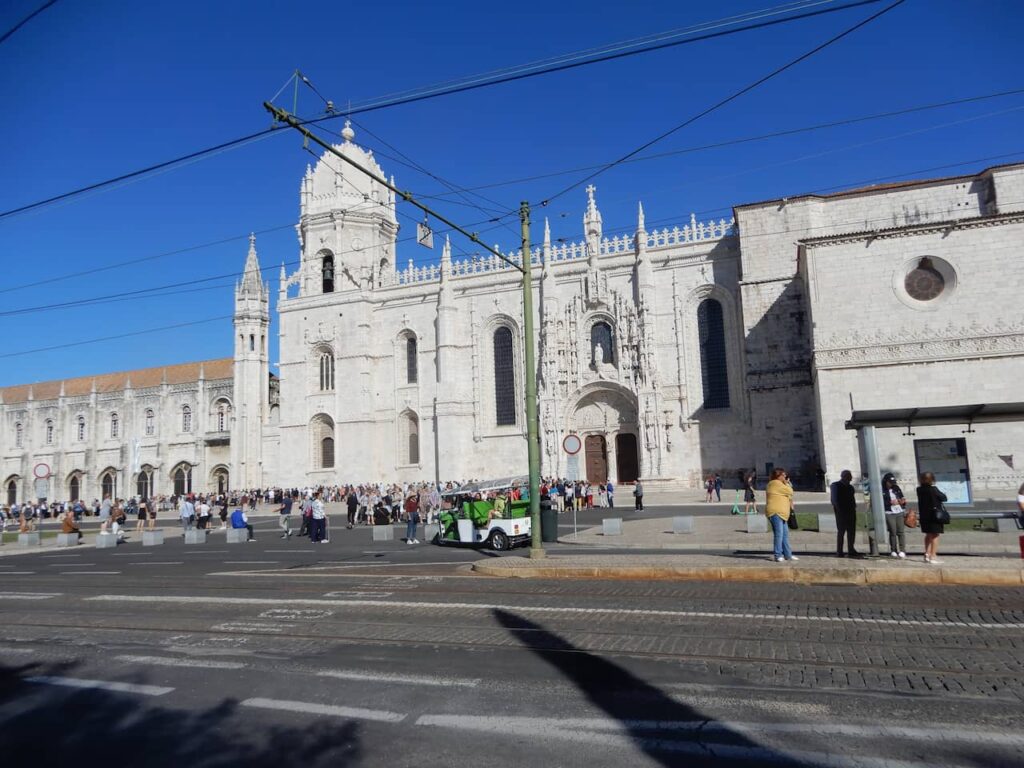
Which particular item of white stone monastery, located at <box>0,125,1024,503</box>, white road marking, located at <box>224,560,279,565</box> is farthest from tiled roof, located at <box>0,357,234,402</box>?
white road marking, located at <box>224,560,279,565</box>

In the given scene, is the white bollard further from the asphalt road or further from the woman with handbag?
the woman with handbag

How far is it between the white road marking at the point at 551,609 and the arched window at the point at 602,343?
30.2m

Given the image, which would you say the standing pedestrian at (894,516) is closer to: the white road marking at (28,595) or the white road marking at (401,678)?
the white road marking at (401,678)

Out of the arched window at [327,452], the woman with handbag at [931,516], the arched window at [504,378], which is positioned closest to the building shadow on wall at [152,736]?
the woman with handbag at [931,516]

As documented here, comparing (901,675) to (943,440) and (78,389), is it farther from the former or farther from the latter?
(78,389)

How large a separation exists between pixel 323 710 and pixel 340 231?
1701 inches

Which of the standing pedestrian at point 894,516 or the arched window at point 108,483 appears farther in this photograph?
the arched window at point 108,483

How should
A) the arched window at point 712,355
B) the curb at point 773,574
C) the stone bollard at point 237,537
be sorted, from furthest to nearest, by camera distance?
the arched window at point 712,355 → the stone bollard at point 237,537 → the curb at point 773,574

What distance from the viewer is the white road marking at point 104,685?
5.62m

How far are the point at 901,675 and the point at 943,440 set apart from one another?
9.12 metres

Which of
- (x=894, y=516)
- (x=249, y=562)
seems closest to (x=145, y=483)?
(x=249, y=562)

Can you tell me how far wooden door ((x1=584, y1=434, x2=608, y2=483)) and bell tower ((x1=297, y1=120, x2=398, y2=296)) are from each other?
58.6 feet

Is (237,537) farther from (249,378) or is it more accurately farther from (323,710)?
(249,378)

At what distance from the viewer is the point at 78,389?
61.6 metres
